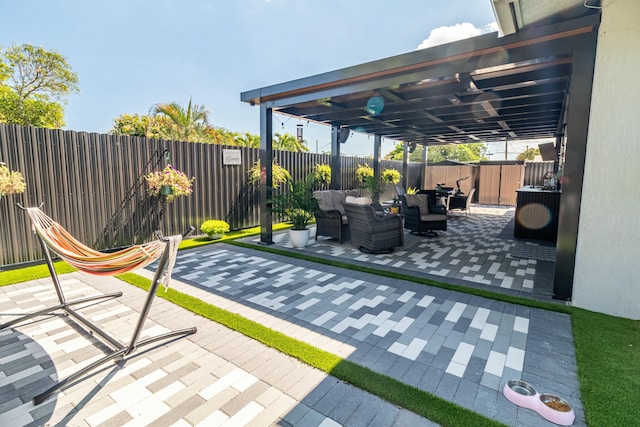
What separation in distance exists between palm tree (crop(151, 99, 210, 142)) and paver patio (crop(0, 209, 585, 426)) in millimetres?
8756

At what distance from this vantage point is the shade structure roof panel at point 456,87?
360 centimetres

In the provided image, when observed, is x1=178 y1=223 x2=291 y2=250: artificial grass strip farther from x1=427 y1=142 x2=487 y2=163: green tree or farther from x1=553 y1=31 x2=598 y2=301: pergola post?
x1=427 y1=142 x2=487 y2=163: green tree

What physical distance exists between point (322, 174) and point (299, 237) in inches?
187

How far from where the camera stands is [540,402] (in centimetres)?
194

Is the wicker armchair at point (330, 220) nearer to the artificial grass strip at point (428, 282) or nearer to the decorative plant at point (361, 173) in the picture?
the artificial grass strip at point (428, 282)

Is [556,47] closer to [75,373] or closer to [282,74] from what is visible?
[75,373]

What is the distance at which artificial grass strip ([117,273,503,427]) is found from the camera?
189 cm

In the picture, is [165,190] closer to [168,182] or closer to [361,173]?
[168,182]

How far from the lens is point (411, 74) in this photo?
4395mm

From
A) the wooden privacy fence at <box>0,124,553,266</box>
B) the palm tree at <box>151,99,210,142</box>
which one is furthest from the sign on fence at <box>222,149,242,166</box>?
the palm tree at <box>151,99,210,142</box>

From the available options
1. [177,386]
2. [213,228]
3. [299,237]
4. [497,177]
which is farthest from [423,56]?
[497,177]

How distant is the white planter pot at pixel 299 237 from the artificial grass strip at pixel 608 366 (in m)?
4.22

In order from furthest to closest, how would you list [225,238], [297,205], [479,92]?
[225,238] → [297,205] → [479,92]

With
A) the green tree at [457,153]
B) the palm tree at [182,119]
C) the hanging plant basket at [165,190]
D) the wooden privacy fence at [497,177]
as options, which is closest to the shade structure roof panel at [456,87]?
the hanging plant basket at [165,190]
